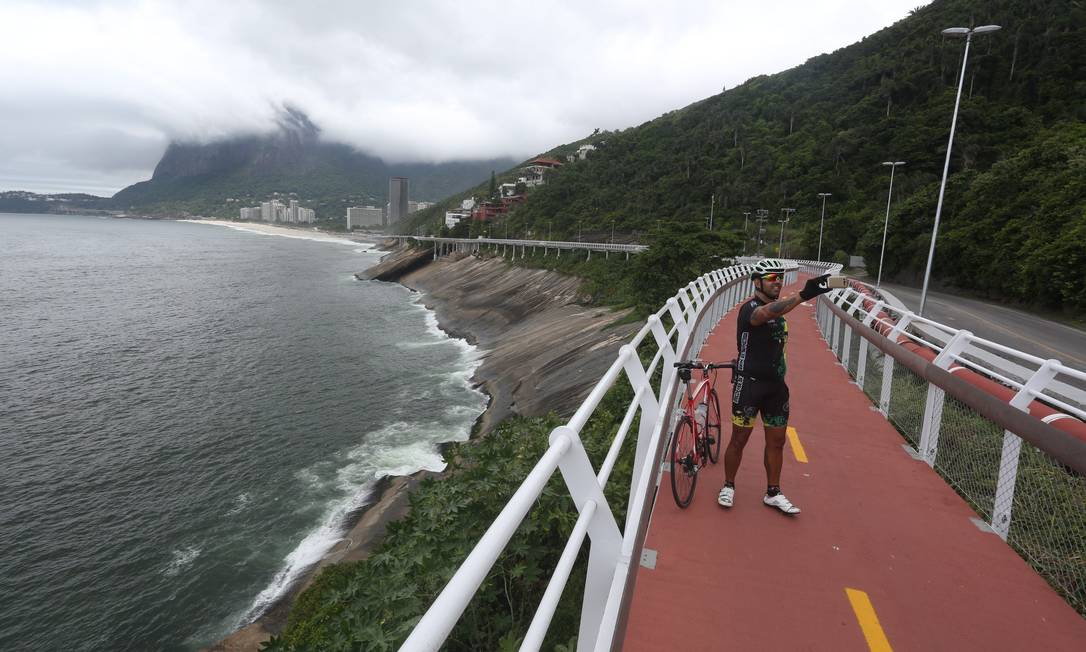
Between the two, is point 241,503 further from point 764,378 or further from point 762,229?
point 762,229

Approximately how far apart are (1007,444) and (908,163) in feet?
293

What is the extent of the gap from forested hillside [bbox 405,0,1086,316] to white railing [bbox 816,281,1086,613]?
30098mm

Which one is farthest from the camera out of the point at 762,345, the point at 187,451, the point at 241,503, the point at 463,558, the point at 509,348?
the point at 509,348

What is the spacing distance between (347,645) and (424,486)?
251cm

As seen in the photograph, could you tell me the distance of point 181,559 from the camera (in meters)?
15.6

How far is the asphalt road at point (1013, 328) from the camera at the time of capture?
2022 centimetres

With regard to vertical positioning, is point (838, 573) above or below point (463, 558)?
above

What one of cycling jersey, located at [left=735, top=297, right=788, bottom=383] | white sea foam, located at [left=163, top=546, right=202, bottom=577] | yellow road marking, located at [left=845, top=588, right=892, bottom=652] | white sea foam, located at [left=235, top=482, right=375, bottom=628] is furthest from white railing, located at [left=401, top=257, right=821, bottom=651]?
white sea foam, located at [left=163, top=546, right=202, bottom=577]

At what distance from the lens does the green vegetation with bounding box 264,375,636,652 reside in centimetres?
454

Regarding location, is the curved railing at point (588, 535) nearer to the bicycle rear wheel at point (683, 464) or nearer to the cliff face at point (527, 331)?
the bicycle rear wheel at point (683, 464)

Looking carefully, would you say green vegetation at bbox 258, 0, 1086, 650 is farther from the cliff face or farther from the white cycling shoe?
the cliff face

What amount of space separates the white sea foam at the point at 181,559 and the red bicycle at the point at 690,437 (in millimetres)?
15944

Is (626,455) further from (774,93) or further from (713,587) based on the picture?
(774,93)

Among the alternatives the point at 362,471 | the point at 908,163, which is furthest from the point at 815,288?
the point at 908,163
